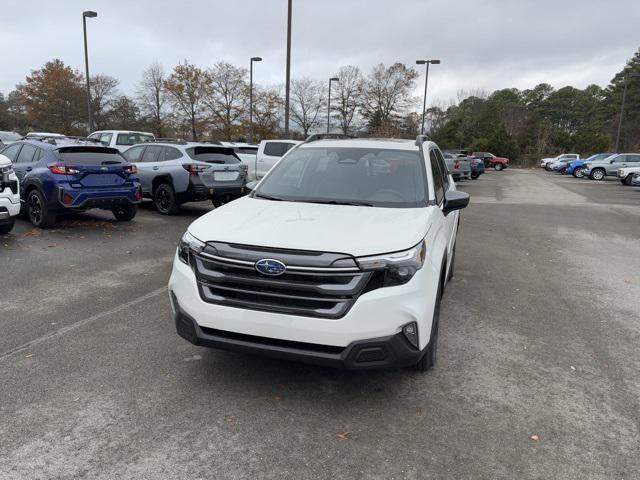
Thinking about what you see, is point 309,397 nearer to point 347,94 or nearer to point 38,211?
point 38,211

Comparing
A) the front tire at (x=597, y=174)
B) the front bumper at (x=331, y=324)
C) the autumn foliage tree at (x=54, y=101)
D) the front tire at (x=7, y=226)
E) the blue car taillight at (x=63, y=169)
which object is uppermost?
the autumn foliage tree at (x=54, y=101)

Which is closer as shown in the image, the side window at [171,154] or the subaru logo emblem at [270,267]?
the subaru logo emblem at [270,267]

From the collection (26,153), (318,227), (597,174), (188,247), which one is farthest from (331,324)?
(597,174)

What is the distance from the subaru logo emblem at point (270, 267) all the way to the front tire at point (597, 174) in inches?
1459

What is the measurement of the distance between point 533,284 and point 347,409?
4.26 meters

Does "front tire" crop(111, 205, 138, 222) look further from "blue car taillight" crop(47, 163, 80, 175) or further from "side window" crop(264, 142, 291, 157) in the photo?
"side window" crop(264, 142, 291, 157)

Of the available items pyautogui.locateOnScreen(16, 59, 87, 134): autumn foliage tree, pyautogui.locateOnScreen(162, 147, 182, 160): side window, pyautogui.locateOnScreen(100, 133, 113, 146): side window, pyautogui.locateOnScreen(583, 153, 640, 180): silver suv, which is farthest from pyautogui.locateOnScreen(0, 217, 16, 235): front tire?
pyautogui.locateOnScreen(16, 59, 87, 134): autumn foliage tree

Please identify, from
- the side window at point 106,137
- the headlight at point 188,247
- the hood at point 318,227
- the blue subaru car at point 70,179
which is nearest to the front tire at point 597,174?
the side window at point 106,137

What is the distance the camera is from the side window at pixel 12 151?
988 cm

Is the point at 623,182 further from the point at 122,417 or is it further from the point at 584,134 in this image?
the point at 584,134

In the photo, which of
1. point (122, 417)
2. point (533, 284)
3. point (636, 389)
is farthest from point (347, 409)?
point (533, 284)

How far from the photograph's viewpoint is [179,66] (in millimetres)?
44281

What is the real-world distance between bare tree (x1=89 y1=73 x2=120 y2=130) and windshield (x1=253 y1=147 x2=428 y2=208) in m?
48.2

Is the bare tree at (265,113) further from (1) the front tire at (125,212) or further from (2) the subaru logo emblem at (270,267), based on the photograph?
(2) the subaru logo emblem at (270,267)
